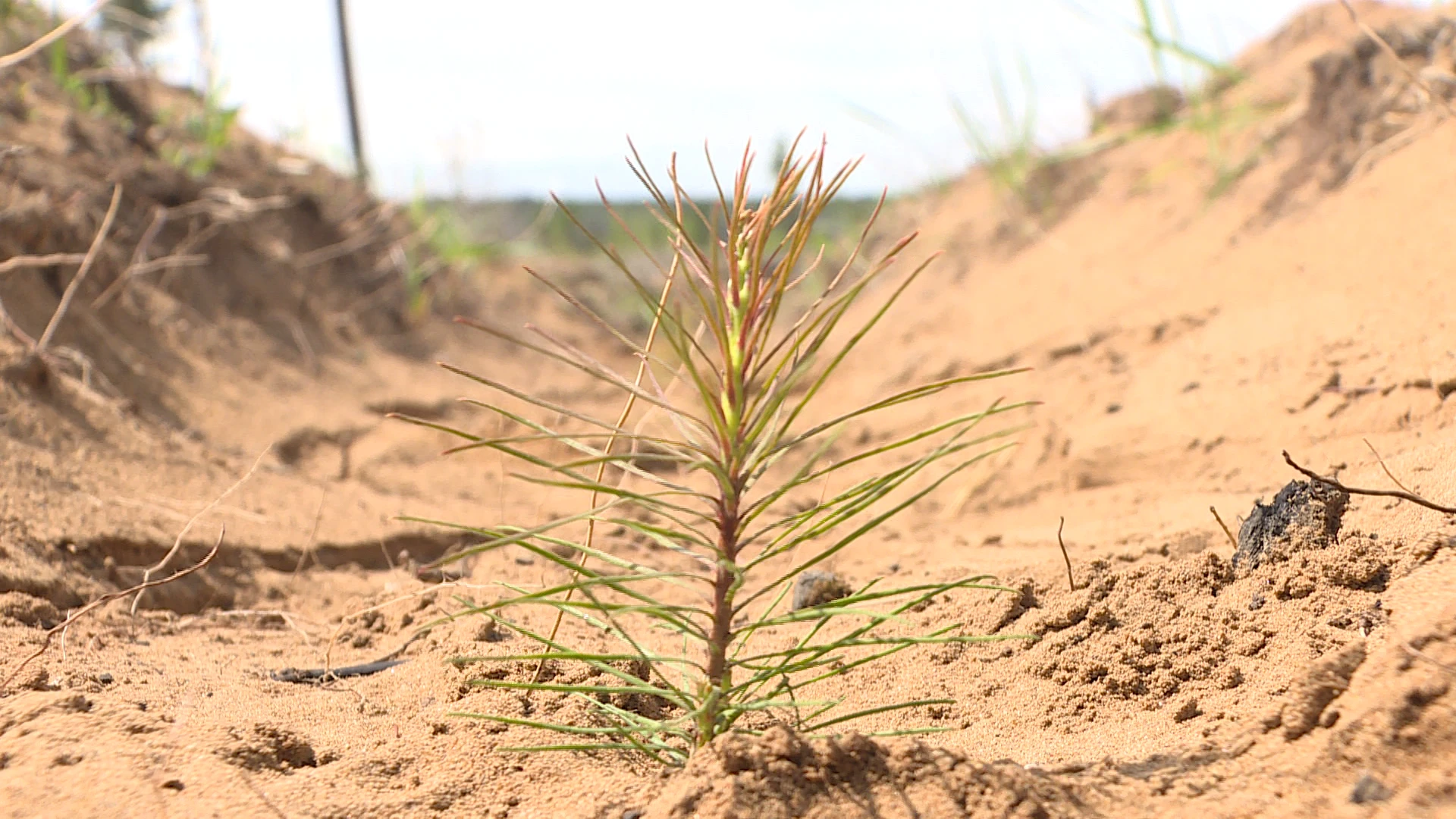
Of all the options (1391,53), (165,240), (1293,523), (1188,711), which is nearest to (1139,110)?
(1391,53)

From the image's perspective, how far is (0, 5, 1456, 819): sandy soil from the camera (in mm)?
1277

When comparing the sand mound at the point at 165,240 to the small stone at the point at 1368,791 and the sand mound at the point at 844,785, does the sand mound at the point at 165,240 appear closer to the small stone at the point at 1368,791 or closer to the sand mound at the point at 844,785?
the sand mound at the point at 844,785

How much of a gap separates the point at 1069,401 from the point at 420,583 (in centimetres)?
234

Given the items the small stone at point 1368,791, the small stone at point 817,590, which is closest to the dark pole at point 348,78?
the small stone at point 817,590

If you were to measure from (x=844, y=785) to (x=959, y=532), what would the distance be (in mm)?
1745

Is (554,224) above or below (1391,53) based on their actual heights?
above

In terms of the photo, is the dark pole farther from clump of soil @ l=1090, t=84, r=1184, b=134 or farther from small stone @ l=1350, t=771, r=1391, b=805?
small stone @ l=1350, t=771, r=1391, b=805

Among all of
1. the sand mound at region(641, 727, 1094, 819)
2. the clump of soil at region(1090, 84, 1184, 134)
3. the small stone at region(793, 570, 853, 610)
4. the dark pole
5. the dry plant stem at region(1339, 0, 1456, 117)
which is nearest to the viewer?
the sand mound at region(641, 727, 1094, 819)

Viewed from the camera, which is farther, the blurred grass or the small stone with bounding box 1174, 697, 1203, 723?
the blurred grass

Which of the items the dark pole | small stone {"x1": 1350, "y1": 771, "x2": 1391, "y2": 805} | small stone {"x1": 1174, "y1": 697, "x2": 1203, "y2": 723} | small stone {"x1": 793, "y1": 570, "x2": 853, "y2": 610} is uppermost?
the dark pole

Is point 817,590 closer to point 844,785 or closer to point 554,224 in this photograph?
point 844,785

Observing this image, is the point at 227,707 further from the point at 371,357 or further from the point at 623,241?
the point at 623,241

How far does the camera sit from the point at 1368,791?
112cm

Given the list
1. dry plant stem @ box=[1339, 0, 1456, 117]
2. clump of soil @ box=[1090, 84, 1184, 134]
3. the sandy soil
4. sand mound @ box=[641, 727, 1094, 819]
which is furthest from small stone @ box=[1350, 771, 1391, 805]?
clump of soil @ box=[1090, 84, 1184, 134]
